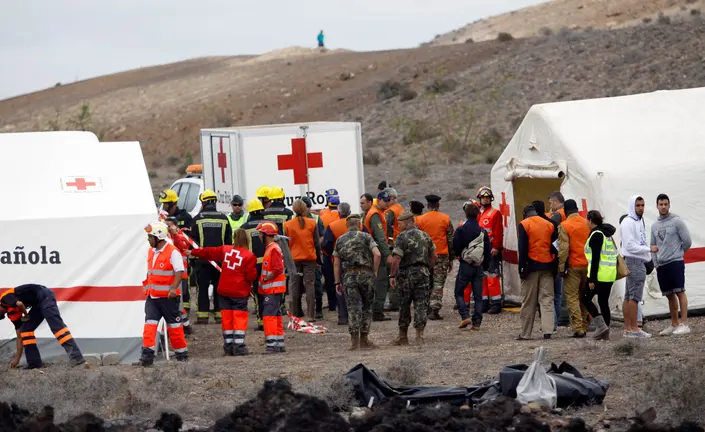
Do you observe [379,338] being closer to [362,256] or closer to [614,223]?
[362,256]

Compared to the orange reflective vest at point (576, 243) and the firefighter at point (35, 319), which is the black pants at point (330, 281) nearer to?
the orange reflective vest at point (576, 243)

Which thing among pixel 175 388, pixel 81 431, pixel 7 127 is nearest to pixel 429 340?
pixel 175 388

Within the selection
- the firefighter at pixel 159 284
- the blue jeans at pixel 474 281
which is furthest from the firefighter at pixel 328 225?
the firefighter at pixel 159 284

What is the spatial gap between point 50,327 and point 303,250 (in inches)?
173

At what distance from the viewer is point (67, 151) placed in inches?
577

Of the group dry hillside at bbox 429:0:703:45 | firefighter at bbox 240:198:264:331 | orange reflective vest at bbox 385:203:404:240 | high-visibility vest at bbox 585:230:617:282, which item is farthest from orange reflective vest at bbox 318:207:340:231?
dry hillside at bbox 429:0:703:45

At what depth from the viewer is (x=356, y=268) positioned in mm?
13875

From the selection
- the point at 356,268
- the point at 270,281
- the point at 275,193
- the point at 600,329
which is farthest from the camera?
the point at 275,193

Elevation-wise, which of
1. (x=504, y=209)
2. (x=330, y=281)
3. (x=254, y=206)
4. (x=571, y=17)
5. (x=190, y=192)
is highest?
(x=571, y=17)

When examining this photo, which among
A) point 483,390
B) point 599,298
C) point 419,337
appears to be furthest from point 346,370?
point 599,298

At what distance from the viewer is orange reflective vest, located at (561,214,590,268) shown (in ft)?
45.5

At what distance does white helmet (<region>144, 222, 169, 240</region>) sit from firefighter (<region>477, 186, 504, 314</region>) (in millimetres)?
5183

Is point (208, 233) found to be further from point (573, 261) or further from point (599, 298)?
point (599, 298)

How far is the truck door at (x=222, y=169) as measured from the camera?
65.2 ft
